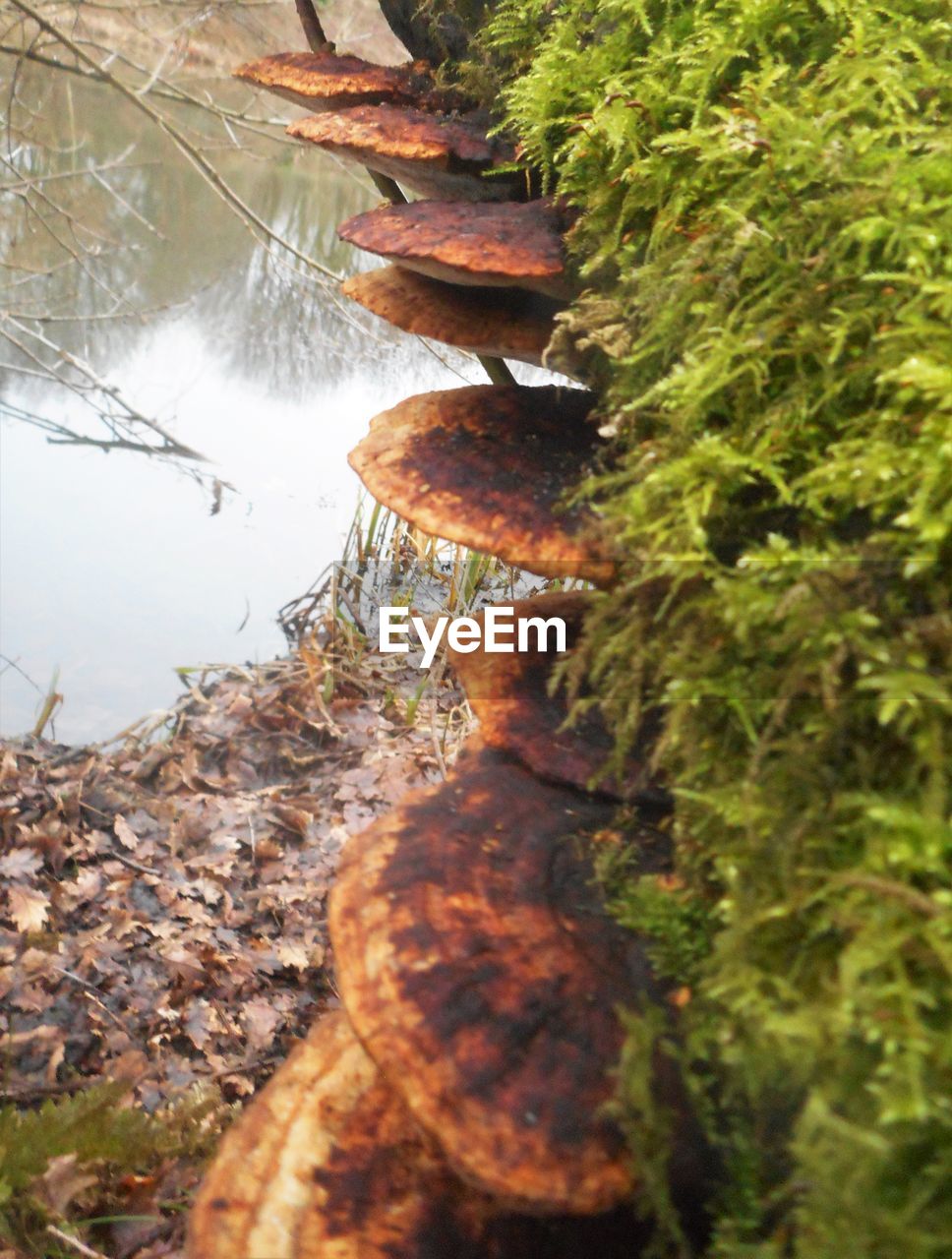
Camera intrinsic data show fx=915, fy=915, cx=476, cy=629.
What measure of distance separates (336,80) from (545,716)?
5.46 feet

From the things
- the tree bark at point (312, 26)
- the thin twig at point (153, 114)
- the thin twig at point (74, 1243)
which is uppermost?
the thin twig at point (153, 114)

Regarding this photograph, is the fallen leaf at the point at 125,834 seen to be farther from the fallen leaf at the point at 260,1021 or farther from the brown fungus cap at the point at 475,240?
the brown fungus cap at the point at 475,240

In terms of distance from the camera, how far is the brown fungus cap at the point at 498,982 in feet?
3.05

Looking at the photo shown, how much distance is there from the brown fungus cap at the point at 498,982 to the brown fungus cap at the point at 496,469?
15.2 inches

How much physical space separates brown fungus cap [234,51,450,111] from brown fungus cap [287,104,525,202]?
15cm

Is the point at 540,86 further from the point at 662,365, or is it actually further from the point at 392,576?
the point at 392,576

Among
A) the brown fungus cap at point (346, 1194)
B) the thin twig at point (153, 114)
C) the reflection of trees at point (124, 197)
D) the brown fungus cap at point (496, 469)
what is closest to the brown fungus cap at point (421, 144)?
the brown fungus cap at point (496, 469)

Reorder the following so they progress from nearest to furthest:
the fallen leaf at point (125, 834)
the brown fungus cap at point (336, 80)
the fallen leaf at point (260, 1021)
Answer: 1. the brown fungus cap at point (336, 80)
2. the fallen leaf at point (260, 1021)
3. the fallen leaf at point (125, 834)

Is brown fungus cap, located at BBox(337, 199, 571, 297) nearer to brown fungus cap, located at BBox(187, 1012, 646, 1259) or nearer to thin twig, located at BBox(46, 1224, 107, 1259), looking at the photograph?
brown fungus cap, located at BBox(187, 1012, 646, 1259)

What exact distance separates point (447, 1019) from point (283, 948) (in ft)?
7.94

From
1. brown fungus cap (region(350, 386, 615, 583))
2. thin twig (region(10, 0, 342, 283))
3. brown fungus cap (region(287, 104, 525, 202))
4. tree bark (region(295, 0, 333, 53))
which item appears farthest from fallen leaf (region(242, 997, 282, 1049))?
thin twig (region(10, 0, 342, 283))

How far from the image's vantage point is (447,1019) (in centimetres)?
101

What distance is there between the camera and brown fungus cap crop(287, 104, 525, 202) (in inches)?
73.9

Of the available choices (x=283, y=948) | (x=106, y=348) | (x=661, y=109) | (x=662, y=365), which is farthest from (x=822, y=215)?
(x=106, y=348)
